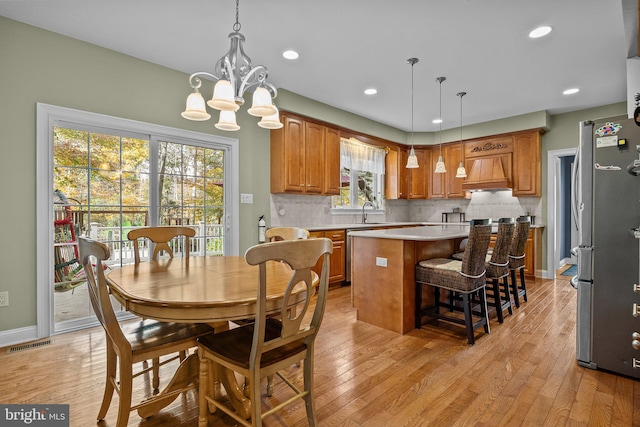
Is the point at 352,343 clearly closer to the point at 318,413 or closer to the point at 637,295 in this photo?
the point at 318,413

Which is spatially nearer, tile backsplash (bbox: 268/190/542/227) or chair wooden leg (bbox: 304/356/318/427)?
chair wooden leg (bbox: 304/356/318/427)

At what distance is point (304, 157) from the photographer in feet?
14.6

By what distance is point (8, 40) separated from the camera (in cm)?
252

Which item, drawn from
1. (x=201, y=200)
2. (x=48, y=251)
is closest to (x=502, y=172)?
(x=201, y=200)

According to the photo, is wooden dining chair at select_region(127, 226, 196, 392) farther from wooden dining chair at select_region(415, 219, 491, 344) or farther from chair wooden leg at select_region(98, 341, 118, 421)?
wooden dining chair at select_region(415, 219, 491, 344)

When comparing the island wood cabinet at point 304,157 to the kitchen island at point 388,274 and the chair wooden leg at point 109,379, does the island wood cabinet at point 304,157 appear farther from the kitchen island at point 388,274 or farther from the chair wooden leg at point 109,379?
the chair wooden leg at point 109,379

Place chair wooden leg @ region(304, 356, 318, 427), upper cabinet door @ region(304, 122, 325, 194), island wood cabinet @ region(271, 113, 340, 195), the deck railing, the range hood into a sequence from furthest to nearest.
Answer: the range hood → upper cabinet door @ region(304, 122, 325, 194) → island wood cabinet @ region(271, 113, 340, 195) → the deck railing → chair wooden leg @ region(304, 356, 318, 427)

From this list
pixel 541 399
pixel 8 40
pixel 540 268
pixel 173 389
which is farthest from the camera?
pixel 540 268

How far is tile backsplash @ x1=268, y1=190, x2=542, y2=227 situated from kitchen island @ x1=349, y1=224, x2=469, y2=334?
1605 millimetres

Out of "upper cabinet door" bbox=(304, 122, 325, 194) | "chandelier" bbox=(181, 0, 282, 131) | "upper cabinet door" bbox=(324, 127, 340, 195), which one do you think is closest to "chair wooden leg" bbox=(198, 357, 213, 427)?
"chandelier" bbox=(181, 0, 282, 131)

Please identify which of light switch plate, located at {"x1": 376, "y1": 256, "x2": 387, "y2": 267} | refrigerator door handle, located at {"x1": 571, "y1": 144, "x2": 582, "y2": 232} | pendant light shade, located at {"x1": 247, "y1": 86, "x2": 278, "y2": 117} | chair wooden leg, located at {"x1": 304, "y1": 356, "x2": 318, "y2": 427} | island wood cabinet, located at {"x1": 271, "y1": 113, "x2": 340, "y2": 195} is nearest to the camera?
chair wooden leg, located at {"x1": 304, "y1": 356, "x2": 318, "y2": 427}

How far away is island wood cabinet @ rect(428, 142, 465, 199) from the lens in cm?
607

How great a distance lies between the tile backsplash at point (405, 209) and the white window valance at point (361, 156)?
2.58 ft

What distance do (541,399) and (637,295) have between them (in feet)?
2.99
